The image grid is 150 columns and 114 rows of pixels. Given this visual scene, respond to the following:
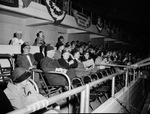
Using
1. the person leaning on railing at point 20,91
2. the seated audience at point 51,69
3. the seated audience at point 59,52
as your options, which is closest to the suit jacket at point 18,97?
the person leaning on railing at point 20,91

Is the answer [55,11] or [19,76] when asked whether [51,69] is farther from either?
[55,11]

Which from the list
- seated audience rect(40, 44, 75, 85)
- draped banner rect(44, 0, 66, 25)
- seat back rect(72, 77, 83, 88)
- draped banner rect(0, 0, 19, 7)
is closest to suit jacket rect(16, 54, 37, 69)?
seated audience rect(40, 44, 75, 85)

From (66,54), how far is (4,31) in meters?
3.47

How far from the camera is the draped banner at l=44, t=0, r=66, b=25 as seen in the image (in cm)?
569

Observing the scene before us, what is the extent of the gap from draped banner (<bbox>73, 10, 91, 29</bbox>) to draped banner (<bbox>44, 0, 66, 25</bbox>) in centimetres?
140

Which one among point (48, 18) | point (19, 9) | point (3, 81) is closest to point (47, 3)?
point (48, 18)

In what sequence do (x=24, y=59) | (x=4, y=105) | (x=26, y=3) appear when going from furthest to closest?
1. (x=26, y=3)
2. (x=24, y=59)
3. (x=4, y=105)

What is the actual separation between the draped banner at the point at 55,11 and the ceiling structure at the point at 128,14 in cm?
864

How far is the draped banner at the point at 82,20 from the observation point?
25.1 feet

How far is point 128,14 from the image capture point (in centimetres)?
1986

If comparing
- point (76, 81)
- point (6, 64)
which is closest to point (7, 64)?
point (6, 64)

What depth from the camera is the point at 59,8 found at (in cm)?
612

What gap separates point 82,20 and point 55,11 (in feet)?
8.35

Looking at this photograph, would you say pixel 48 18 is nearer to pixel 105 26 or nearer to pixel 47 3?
pixel 47 3
